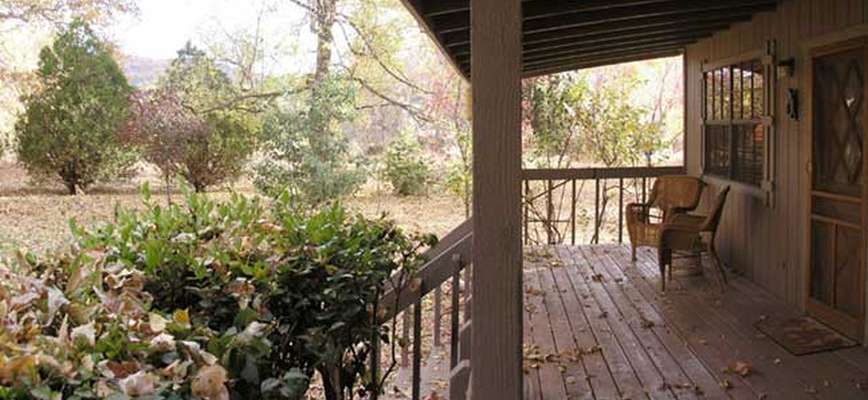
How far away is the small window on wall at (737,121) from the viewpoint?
603 cm

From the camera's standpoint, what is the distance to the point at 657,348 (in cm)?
448

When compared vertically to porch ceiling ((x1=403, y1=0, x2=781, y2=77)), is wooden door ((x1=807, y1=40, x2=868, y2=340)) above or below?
below

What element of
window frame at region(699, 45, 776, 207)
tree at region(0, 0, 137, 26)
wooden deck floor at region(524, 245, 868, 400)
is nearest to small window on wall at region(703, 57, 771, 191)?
window frame at region(699, 45, 776, 207)

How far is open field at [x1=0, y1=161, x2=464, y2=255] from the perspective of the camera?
42.1 feet

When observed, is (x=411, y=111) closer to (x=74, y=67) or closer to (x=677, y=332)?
(x=74, y=67)

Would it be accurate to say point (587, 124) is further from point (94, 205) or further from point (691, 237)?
point (94, 205)

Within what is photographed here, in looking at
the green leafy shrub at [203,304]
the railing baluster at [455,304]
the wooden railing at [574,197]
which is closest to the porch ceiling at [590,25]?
the wooden railing at [574,197]

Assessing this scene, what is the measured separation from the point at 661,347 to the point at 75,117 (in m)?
12.2

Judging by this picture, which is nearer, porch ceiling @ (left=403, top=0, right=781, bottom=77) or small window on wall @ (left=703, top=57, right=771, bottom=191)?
porch ceiling @ (left=403, top=0, right=781, bottom=77)

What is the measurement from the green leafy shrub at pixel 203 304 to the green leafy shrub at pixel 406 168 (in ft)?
39.4

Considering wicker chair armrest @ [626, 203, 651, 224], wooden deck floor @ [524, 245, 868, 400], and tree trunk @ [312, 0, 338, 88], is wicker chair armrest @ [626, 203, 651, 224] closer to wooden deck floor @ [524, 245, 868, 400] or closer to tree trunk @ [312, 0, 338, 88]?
wooden deck floor @ [524, 245, 868, 400]

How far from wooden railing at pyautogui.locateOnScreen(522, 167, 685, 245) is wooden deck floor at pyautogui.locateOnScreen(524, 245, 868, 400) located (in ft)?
3.32

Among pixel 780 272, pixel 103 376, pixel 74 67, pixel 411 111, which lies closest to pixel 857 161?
pixel 780 272

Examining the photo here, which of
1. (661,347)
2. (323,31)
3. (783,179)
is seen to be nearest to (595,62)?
(783,179)
